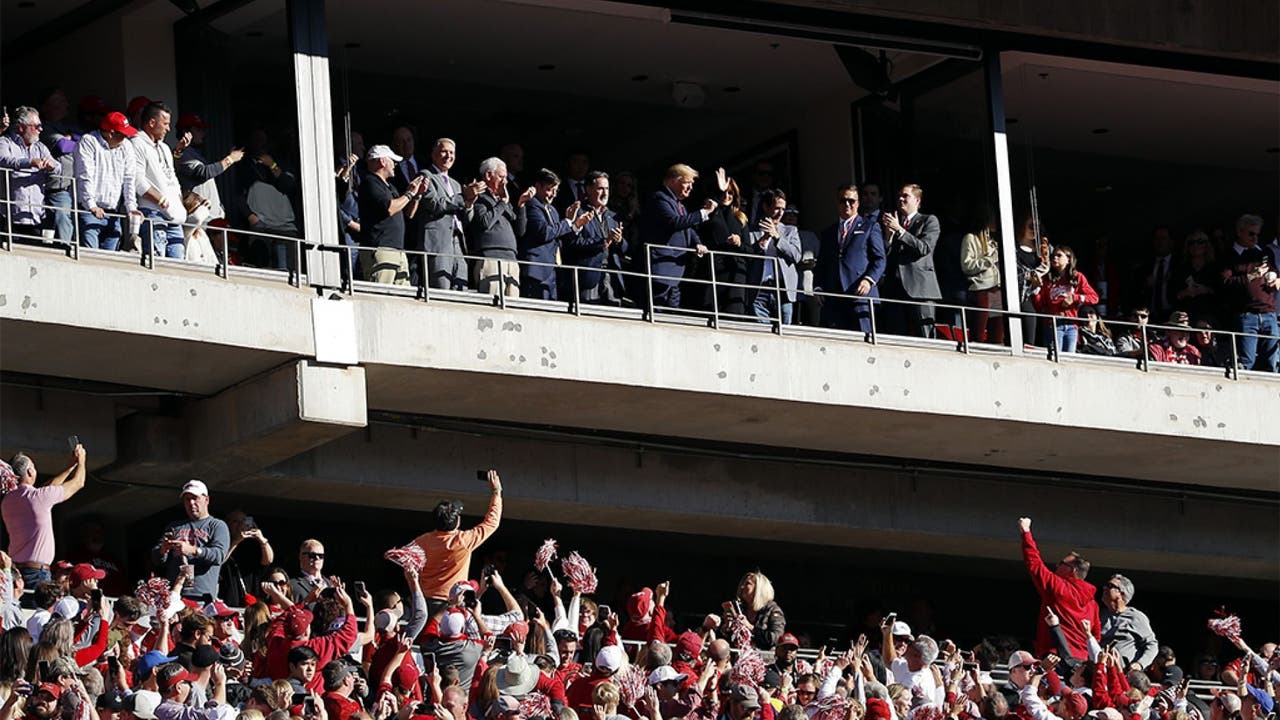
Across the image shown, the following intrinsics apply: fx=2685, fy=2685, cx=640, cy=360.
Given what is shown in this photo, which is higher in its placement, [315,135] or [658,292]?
[315,135]

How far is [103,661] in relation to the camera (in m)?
14.4

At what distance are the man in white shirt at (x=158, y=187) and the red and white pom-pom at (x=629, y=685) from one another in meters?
5.65

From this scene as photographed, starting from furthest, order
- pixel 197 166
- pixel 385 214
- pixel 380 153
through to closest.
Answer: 1. pixel 385 214
2. pixel 380 153
3. pixel 197 166

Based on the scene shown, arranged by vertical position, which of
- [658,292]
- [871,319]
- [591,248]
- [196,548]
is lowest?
[196,548]

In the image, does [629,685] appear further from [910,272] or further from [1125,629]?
[910,272]

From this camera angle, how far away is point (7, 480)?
55.6 ft

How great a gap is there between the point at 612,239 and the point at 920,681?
520 centimetres

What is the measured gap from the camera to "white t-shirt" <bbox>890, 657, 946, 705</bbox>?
54.5 feet

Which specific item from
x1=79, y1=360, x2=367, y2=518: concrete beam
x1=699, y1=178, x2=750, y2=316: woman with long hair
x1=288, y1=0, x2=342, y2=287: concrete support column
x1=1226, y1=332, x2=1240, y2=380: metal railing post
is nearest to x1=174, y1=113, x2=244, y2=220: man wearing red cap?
x1=288, y1=0, x2=342, y2=287: concrete support column

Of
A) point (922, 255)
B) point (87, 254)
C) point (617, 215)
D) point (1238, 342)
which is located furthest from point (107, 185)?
point (1238, 342)

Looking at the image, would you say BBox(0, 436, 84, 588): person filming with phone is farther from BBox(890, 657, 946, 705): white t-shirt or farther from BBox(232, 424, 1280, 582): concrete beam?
BBox(890, 657, 946, 705): white t-shirt

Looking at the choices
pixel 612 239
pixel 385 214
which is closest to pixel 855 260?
pixel 612 239

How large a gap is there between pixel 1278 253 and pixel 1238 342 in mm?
892

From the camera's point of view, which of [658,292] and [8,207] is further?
[658,292]
